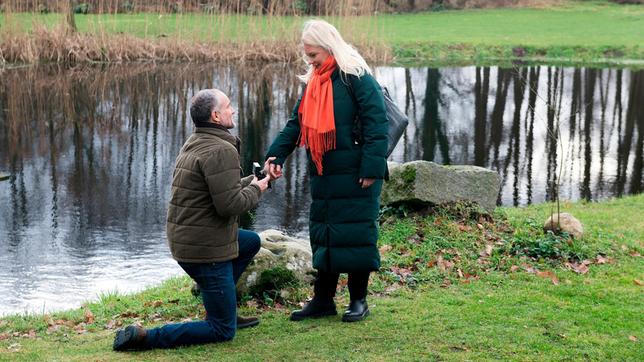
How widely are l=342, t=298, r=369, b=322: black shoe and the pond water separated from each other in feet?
5.85

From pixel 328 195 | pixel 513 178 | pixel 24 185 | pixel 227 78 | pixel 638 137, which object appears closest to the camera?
pixel 328 195

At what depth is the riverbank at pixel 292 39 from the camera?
87.8 feet

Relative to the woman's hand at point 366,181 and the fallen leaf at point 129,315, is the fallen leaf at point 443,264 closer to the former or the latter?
the woman's hand at point 366,181

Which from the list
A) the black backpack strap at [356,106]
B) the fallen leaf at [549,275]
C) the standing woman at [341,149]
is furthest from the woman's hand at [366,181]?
the fallen leaf at [549,275]

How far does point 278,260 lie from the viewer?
6691 millimetres

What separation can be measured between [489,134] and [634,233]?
1010cm

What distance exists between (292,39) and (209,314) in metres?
23.6

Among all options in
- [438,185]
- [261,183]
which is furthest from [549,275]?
[261,183]

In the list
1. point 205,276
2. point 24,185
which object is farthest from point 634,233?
point 24,185

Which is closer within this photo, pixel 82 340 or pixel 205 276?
pixel 205 276

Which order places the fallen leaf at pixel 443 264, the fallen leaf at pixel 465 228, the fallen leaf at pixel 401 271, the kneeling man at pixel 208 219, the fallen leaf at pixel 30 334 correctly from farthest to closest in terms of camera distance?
the fallen leaf at pixel 465 228 → the fallen leaf at pixel 443 264 → the fallen leaf at pixel 401 271 → the fallen leaf at pixel 30 334 → the kneeling man at pixel 208 219

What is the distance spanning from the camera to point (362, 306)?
5973 mm

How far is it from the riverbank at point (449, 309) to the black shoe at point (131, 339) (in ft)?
0.24

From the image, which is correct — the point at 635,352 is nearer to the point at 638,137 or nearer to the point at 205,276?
the point at 205,276
